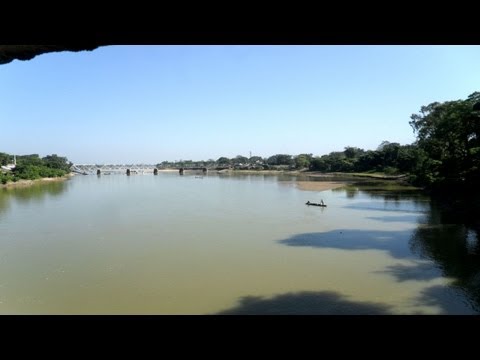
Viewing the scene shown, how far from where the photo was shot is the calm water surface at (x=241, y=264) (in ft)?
23.4

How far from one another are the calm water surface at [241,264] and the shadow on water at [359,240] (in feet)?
0.11

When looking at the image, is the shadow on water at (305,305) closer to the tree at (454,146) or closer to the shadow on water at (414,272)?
the shadow on water at (414,272)

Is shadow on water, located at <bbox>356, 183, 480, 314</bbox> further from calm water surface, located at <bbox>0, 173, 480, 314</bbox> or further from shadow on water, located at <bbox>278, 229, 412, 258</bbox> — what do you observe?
shadow on water, located at <bbox>278, 229, 412, 258</bbox>

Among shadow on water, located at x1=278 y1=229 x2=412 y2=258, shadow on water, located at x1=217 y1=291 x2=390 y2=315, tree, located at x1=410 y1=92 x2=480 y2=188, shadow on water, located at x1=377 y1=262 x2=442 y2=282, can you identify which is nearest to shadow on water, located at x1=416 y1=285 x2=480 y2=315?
shadow on water, located at x1=377 y1=262 x2=442 y2=282

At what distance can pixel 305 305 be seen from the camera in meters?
6.91

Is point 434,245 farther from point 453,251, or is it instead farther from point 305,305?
point 305,305

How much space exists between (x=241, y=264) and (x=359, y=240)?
15.9 feet

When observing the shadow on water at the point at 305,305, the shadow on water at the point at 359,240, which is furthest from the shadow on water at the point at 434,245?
the shadow on water at the point at 305,305

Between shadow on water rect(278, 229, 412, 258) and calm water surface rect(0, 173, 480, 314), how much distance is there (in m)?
0.03
